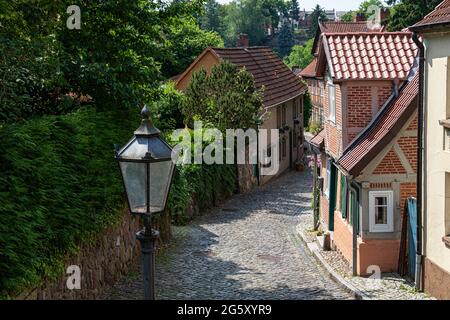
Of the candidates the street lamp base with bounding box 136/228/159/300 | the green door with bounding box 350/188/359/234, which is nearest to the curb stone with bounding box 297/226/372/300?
the green door with bounding box 350/188/359/234

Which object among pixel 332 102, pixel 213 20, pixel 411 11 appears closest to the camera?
pixel 332 102

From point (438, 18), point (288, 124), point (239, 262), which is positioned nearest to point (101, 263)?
point (239, 262)

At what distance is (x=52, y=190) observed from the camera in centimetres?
1004

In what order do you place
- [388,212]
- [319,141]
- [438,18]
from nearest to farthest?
[438,18]
[388,212]
[319,141]

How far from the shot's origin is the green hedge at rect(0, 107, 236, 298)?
8602mm

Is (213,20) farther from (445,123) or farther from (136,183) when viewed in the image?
(136,183)

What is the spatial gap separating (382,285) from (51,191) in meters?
7.55

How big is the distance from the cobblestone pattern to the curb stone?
85 mm

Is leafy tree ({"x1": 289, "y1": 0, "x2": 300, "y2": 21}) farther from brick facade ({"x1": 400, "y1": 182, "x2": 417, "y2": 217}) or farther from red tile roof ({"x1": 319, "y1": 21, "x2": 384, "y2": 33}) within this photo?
brick facade ({"x1": 400, "y1": 182, "x2": 417, "y2": 217})

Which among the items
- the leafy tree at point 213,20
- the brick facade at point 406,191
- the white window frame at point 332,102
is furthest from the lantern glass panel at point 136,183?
the leafy tree at point 213,20

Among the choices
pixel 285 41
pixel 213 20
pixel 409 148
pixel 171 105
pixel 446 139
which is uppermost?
pixel 213 20

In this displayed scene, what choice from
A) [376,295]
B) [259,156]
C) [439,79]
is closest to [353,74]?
[439,79]

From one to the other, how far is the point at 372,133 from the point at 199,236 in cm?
737
